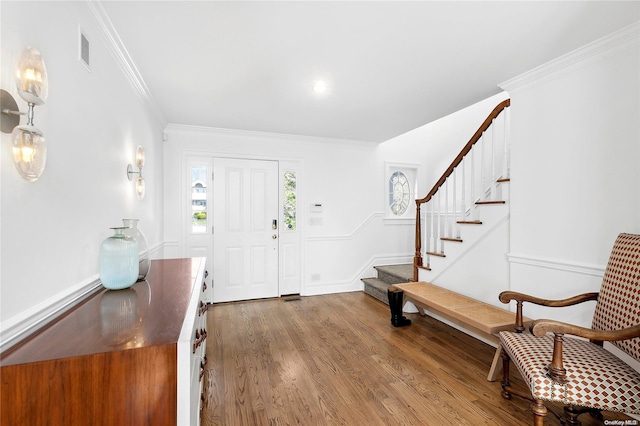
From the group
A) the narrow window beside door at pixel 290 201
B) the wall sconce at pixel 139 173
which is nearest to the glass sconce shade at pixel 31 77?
the wall sconce at pixel 139 173

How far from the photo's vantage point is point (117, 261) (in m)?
1.51

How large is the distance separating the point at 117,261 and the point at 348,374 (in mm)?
1856

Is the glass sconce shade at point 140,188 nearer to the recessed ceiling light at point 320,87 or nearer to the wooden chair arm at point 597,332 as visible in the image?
the recessed ceiling light at point 320,87

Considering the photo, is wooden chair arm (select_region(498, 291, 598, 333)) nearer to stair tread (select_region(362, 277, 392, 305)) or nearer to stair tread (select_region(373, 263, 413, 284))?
stair tread (select_region(373, 263, 413, 284))

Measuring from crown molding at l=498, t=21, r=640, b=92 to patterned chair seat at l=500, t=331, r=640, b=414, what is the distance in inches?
76.9

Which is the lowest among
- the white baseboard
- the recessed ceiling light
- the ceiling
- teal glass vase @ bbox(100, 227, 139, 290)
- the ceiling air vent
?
the white baseboard

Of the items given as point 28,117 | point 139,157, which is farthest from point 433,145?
point 28,117

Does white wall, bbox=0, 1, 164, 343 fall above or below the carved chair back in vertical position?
above

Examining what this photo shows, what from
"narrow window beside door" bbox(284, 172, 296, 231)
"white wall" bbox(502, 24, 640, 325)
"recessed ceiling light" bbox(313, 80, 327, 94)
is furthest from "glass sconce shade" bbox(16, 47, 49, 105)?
"narrow window beside door" bbox(284, 172, 296, 231)

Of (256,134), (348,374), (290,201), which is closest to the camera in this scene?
(348,374)

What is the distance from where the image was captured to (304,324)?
3.33m

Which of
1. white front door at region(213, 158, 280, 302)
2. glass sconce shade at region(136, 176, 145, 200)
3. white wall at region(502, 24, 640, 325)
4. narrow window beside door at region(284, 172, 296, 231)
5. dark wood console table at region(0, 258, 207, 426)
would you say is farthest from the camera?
narrow window beside door at region(284, 172, 296, 231)

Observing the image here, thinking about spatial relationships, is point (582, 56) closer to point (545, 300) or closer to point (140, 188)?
point (545, 300)

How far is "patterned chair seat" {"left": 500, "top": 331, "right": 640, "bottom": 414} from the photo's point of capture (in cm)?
137
